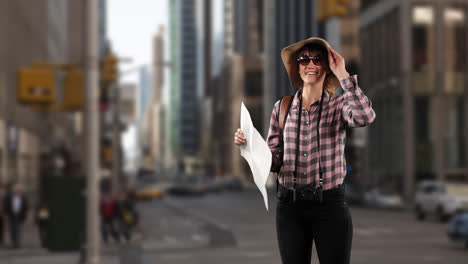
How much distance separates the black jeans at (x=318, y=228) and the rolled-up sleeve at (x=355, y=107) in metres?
0.36

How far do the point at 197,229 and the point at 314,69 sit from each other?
27320 millimetres

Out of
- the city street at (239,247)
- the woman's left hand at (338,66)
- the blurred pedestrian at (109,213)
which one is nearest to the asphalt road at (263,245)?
the city street at (239,247)

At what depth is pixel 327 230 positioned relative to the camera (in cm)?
395

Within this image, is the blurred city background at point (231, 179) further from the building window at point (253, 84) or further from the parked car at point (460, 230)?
the building window at point (253, 84)

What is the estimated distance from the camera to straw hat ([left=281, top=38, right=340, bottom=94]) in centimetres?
409

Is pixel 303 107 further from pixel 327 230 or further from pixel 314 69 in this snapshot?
pixel 327 230

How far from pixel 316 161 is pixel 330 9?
9.03 metres

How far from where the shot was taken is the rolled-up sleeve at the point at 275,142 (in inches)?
162

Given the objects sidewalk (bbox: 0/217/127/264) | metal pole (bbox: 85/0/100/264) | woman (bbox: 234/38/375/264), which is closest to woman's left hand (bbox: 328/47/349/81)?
woman (bbox: 234/38/375/264)

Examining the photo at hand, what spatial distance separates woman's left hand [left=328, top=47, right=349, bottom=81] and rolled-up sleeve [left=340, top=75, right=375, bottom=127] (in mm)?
32

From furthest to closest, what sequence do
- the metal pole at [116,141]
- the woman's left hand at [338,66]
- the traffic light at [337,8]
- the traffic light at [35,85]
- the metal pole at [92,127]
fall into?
the metal pole at [116,141] < the traffic light at [35,85] < the metal pole at [92,127] < the traffic light at [337,8] < the woman's left hand at [338,66]

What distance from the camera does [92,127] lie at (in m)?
14.0

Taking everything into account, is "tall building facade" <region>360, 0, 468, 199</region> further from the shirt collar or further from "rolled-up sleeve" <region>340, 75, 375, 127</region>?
"rolled-up sleeve" <region>340, 75, 375, 127</region>

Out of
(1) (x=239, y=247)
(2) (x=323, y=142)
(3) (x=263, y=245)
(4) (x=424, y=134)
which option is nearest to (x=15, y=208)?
(1) (x=239, y=247)
